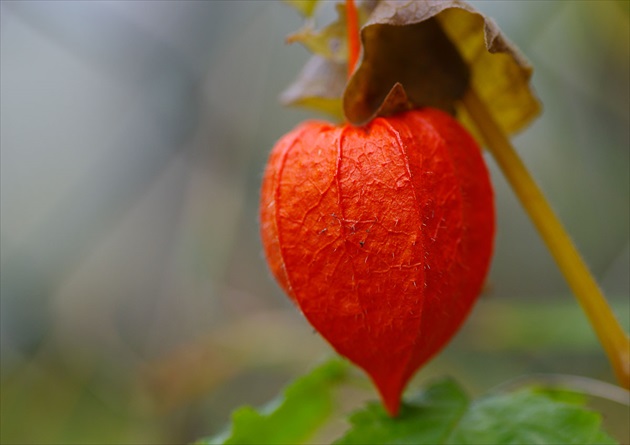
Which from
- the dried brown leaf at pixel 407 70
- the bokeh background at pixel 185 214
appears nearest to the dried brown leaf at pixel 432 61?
the dried brown leaf at pixel 407 70

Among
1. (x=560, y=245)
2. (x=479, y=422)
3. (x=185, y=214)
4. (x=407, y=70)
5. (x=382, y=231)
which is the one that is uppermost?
(x=407, y=70)

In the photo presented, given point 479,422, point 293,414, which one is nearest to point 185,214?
point 293,414

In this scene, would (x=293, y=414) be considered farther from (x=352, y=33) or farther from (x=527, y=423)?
(x=352, y=33)

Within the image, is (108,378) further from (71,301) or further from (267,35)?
(267,35)

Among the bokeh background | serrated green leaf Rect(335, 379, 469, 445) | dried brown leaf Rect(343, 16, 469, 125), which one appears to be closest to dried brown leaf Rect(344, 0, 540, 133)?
dried brown leaf Rect(343, 16, 469, 125)

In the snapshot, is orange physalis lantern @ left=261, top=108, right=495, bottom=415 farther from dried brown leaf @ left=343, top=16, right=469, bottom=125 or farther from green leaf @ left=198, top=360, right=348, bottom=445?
green leaf @ left=198, top=360, right=348, bottom=445

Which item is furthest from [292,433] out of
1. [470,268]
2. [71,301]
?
[71,301]

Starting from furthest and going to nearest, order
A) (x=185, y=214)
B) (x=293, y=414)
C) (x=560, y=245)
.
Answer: (x=185, y=214) → (x=293, y=414) → (x=560, y=245)
